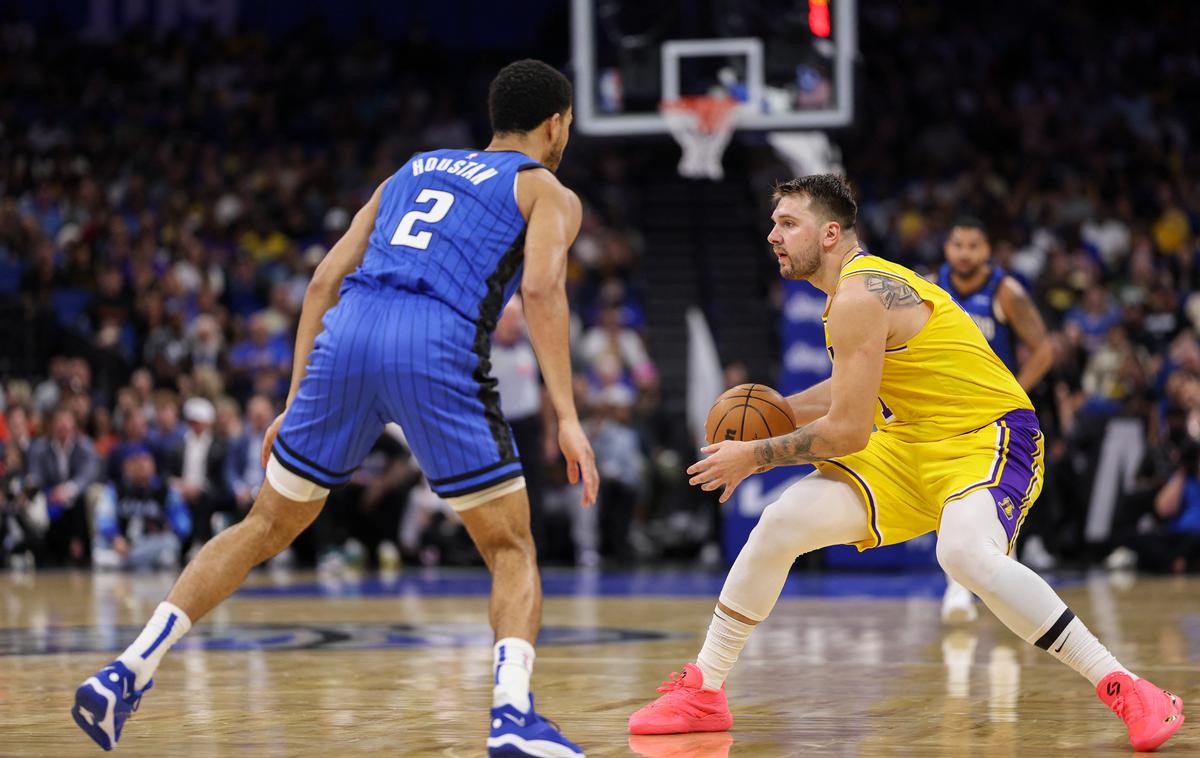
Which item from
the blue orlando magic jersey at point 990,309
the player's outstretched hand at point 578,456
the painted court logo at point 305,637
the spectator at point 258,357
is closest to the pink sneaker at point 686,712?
the player's outstretched hand at point 578,456

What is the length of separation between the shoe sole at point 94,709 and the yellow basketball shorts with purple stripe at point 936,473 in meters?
2.33

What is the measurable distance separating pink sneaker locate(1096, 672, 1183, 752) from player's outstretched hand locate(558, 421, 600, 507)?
1.68 meters

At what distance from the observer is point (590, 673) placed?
6.50m

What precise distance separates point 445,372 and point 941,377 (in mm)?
1716

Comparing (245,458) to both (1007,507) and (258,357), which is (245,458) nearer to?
(258,357)

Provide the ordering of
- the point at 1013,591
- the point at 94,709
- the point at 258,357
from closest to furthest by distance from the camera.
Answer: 1. the point at 94,709
2. the point at 1013,591
3. the point at 258,357

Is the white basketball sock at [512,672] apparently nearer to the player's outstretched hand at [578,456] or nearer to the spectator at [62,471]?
the player's outstretched hand at [578,456]

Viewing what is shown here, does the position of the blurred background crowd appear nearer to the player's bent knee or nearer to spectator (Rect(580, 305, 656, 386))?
spectator (Rect(580, 305, 656, 386))

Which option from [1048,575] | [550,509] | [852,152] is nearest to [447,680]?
[1048,575]

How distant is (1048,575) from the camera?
12.2 meters

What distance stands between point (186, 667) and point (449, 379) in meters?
2.82

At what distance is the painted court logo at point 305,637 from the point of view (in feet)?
24.8

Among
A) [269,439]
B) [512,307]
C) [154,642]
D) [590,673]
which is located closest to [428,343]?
[269,439]

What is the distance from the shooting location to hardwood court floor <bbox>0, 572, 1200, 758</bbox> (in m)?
4.79
